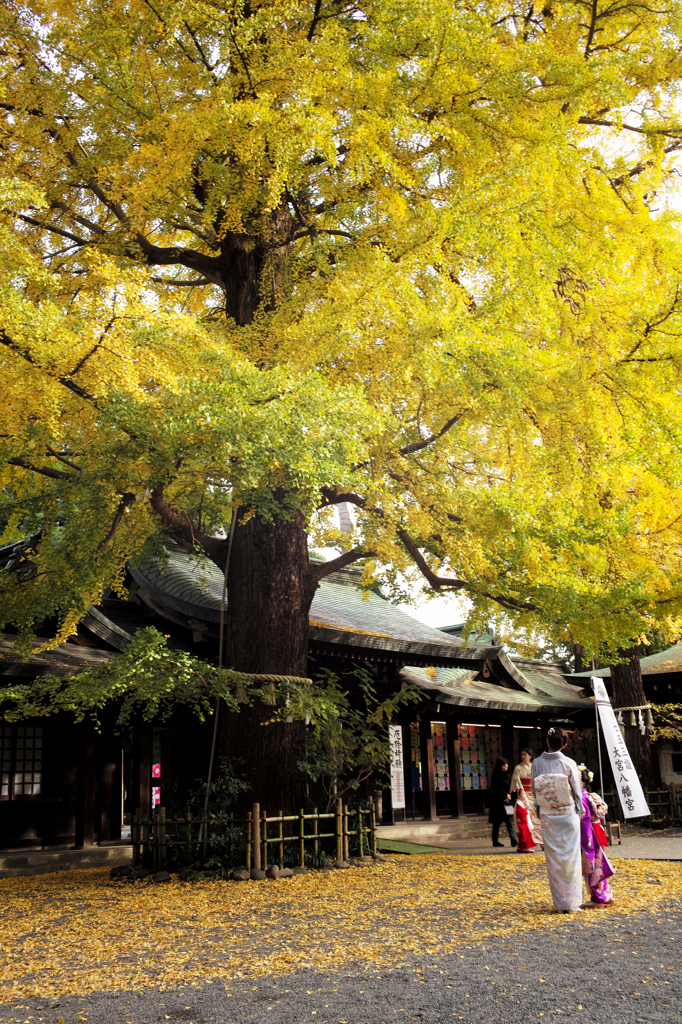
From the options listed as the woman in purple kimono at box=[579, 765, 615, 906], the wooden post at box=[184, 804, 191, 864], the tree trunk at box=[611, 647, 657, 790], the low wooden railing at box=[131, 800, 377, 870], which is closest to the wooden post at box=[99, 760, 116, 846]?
the low wooden railing at box=[131, 800, 377, 870]

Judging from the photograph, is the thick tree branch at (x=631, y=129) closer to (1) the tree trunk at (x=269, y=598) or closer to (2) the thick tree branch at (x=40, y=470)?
(1) the tree trunk at (x=269, y=598)

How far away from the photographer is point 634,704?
15.6m

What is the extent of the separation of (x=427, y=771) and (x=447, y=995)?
12.8m

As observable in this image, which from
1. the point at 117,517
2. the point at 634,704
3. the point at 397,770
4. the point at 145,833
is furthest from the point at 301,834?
the point at 634,704

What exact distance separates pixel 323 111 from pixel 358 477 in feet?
12.0

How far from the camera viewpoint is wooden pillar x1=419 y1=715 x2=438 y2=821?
15922 millimetres

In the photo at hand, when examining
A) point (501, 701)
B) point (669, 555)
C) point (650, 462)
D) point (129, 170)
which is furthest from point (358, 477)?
point (501, 701)

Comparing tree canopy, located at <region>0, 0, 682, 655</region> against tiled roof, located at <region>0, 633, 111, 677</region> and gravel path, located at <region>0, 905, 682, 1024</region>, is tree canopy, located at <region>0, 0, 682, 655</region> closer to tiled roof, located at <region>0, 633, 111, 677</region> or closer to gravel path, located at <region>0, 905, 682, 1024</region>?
tiled roof, located at <region>0, 633, 111, 677</region>

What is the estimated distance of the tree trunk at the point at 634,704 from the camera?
15.5 meters

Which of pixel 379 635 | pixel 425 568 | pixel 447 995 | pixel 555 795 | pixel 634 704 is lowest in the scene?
pixel 447 995

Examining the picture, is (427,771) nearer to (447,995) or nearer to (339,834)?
(339,834)

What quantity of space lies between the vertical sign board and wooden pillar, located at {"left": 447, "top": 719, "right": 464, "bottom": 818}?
1878mm

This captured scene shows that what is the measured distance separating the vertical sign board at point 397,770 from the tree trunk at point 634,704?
4594 mm

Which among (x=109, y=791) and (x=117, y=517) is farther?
(x=109, y=791)
